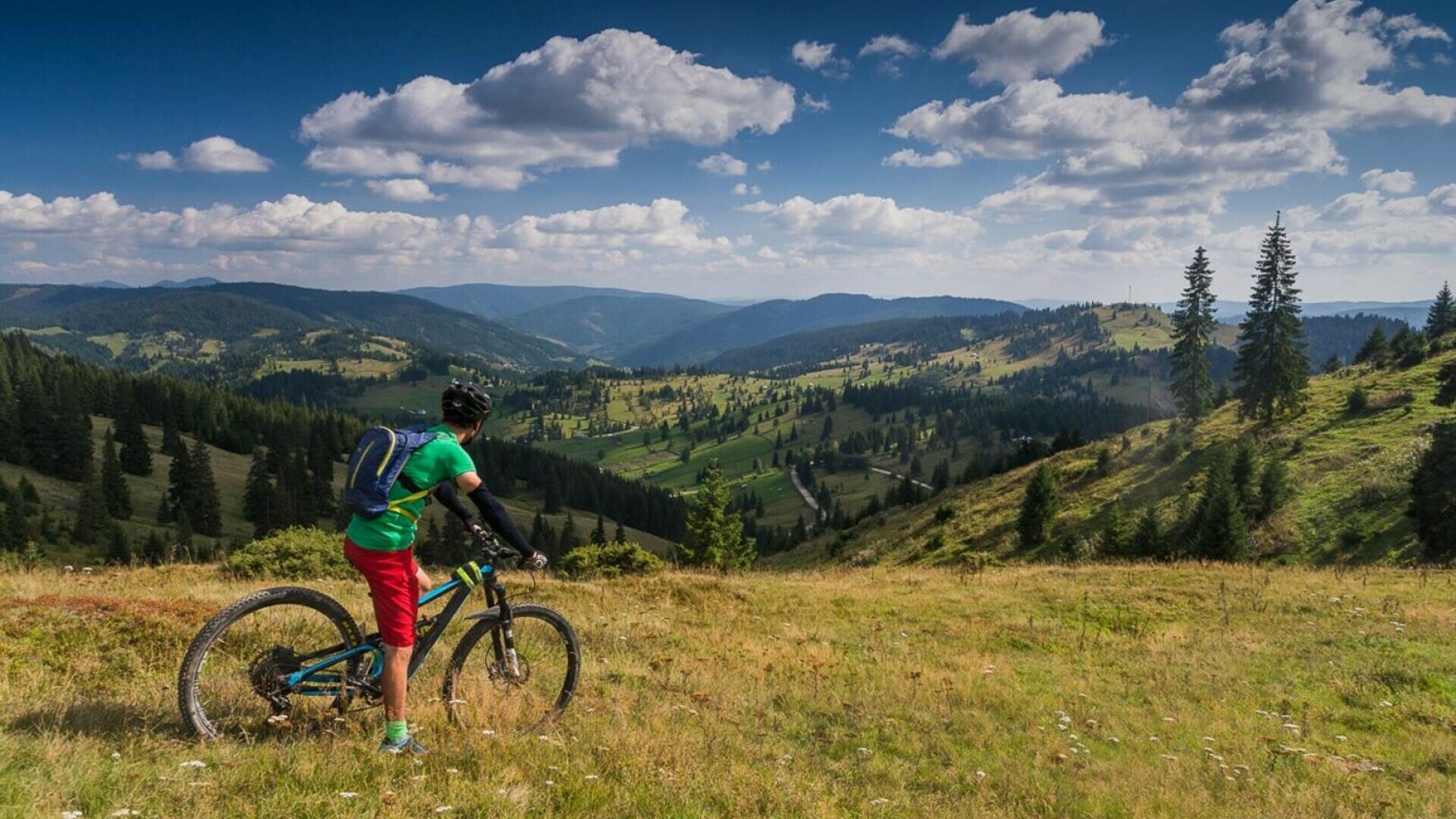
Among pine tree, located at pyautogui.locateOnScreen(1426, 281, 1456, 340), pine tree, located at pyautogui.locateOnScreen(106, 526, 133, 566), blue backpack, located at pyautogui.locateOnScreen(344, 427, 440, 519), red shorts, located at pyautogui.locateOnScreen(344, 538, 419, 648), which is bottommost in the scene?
pine tree, located at pyautogui.locateOnScreen(106, 526, 133, 566)

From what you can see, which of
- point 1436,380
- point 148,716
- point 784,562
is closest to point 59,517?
point 784,562

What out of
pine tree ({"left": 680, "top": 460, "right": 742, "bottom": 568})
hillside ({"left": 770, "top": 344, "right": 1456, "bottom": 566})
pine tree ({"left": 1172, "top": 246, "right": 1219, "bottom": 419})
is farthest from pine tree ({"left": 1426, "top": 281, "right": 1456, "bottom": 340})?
pine tree ({"left": 680, "top": 460, "right": 742, "bottom": 568})

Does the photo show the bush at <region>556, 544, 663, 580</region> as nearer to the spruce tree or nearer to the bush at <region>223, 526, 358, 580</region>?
the bush at <region>223, 526, 358, 580</region>

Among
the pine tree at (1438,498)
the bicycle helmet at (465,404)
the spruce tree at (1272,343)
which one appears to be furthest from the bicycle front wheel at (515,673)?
the spruce tree at (1272,343)

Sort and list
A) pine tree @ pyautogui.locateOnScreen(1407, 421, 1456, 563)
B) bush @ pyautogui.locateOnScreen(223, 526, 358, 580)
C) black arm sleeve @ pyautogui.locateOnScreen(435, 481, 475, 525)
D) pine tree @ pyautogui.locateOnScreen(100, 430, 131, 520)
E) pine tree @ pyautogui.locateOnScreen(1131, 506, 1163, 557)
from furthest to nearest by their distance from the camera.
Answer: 1. pine tree @ pyautogui.locateOnScreen(100, 430, 131, 520)
2. pine tree @ pyautogui.locateOnScreen(1131, 506, 1163, 557)
3. pine tree @ pyautogui.locateOnScreen(1407, 421, 1456, 563)
4. bush @ pyautogui.locateOnScreen(223, 526, 358, 580)
5. black arm sleeve @ pyautogui.locateOnScreen(435, 481, 475, 525)

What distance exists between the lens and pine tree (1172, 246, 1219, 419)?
68.9 meters

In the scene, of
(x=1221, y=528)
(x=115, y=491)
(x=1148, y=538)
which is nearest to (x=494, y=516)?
(x=1221, y=528)

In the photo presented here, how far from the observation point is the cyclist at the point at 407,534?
6.04 m

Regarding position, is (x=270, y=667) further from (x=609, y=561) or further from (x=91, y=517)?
(x=91, y=517)

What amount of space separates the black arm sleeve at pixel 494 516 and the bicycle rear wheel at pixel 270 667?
1646mm

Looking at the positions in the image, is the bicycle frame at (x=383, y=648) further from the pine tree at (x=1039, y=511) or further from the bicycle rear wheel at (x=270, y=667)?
the pine tree at (x=1039, y=511)

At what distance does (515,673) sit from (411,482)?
104 inches

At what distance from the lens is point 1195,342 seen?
2702 inches

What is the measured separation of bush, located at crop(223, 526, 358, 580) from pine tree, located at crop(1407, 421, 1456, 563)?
4801 centimetres
